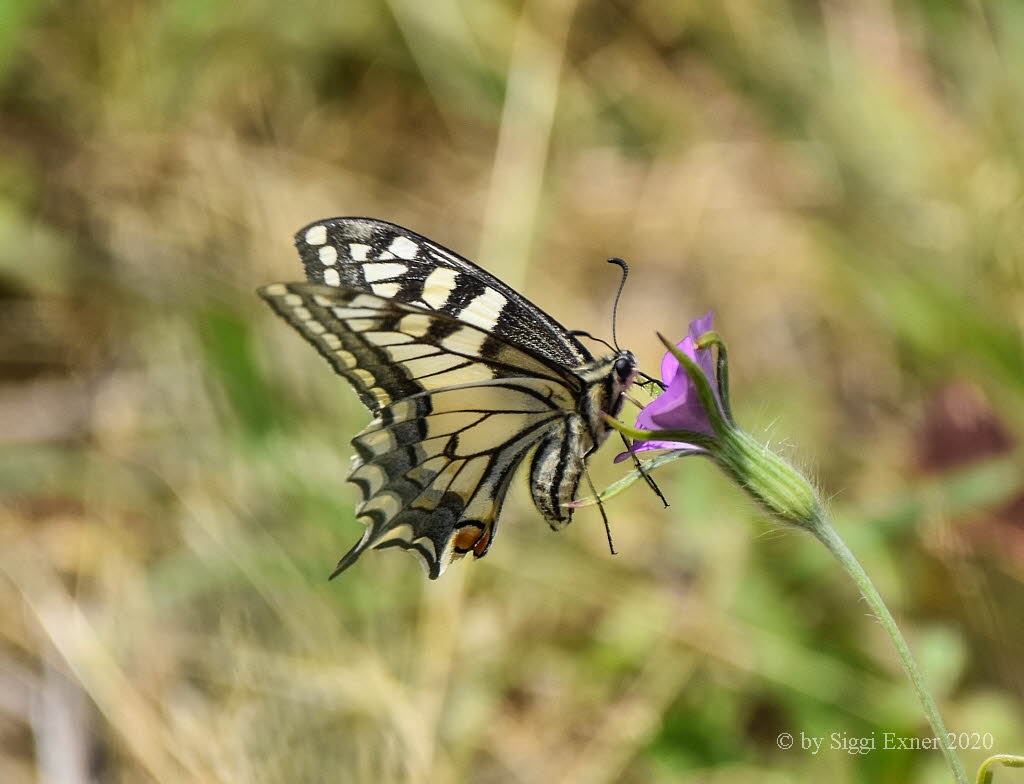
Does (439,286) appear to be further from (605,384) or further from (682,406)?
(682,406)

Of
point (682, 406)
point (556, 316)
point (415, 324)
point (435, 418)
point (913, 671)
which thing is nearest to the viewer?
point (913, 671)

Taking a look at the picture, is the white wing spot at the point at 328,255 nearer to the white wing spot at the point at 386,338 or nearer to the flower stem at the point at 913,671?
the white wing spot at the point at 386,338

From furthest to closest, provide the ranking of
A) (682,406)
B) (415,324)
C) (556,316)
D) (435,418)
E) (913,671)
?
(556,316) < (435,418) < (415,324) < (682,406) < (913,671)

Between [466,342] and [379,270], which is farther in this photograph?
[379,270]

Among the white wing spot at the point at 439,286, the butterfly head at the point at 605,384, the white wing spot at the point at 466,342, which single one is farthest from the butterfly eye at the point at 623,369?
the white wing spot at the point at 439,286

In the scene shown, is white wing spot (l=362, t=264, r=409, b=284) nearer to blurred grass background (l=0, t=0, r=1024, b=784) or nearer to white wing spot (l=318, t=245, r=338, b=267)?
white wing spot (l=318, t=245, r=338, b=267)

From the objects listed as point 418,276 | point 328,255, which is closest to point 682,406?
point 418,276

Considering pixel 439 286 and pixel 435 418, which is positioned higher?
pixel 439 286
